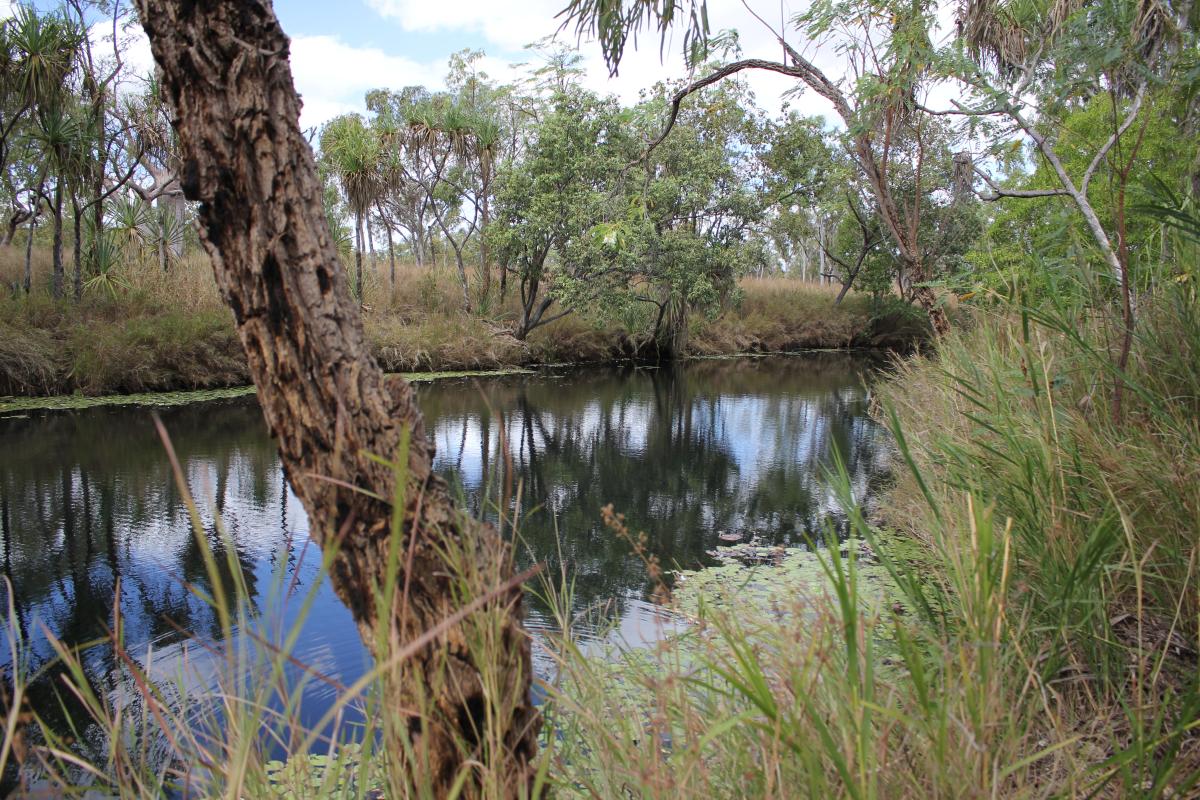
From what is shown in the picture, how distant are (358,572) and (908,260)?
5.91 metres

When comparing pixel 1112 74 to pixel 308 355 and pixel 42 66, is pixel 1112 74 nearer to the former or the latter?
pixel 308 355

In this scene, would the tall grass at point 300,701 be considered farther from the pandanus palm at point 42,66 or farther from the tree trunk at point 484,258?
the tree trunk at point 484,258

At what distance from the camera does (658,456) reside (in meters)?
8.17

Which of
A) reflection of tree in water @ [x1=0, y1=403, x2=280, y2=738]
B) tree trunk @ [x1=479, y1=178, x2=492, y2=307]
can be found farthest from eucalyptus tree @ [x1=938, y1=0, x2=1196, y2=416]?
tree trunk @ [x1=479, y1=178, x2=492, y2=307]

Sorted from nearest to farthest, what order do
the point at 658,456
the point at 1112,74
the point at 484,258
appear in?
1. the point at 1112,74
2. the point at 658,456
3. the point at 484,258

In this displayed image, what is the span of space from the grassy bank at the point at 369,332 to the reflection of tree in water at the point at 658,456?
2.10m

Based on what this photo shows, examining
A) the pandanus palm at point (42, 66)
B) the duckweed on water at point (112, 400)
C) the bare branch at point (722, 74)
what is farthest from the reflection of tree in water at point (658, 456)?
the pandanus palm at point (42, 66)

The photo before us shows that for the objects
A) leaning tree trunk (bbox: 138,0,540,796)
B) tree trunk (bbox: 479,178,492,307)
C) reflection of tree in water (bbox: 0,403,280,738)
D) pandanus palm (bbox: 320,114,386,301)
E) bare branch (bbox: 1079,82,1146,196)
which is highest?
pandanus palm (bbox: 320,114,386,301)

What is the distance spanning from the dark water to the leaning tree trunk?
5.2 inches

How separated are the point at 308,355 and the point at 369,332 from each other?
13923 millimetres

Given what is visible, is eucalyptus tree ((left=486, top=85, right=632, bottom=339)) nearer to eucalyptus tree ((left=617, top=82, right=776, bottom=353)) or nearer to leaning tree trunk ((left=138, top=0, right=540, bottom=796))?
eucalyptus tree ((left=617, top=82, right=776, bottom=353))

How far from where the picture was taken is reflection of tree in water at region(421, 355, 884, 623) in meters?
5.14

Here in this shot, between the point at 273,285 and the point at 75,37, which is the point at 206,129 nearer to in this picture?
the point at 273,285

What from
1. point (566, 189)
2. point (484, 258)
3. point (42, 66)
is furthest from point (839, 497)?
point (484, 258)
